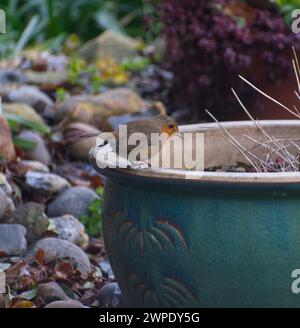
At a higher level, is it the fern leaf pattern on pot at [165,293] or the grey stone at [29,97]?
the grey stone at [29,97]

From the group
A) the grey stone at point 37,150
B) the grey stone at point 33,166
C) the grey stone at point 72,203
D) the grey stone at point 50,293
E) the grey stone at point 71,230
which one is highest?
the grey stone at point 37,150

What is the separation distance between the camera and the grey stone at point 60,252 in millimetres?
3279

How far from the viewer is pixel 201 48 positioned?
514 centimetres

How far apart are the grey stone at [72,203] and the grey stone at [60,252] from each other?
48cm

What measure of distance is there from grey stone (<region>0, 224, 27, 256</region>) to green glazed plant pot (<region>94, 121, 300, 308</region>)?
0.91 metres

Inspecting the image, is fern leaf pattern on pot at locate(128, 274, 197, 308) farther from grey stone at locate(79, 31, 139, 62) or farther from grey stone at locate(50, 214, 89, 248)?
grey stone at locate(79, 31, 139, 62)

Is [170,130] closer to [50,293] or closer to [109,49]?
[50,293]

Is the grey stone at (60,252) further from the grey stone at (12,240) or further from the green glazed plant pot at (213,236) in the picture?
the green glazed plant pot at (213,236)

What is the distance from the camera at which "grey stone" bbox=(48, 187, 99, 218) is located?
12.5 feet

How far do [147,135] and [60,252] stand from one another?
83 cm

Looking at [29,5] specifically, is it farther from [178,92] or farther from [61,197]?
[61,197]

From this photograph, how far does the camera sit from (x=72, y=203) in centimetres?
384

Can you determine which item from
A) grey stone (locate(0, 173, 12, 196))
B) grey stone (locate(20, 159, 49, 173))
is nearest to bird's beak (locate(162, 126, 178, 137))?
grey stone (locate(0, 173, 12, 196))

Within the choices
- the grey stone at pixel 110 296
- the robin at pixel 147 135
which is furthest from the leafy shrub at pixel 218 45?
the robin at pixel 147 135
